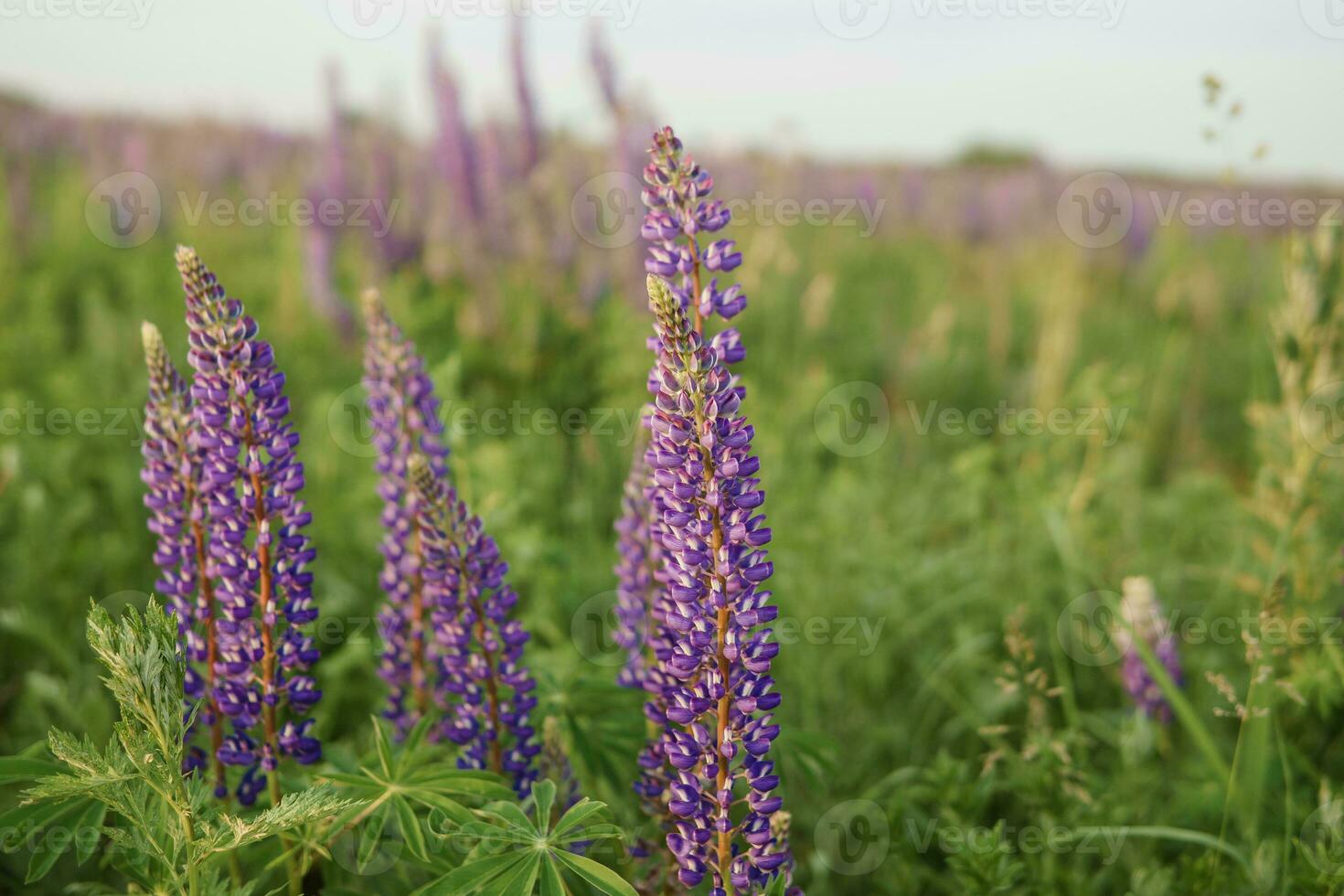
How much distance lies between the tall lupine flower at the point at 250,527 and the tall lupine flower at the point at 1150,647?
2321 millimetres

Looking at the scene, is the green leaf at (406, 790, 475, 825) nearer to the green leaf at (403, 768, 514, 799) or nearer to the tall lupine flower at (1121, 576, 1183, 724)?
the green leaf at (403, 768, 514, 799)

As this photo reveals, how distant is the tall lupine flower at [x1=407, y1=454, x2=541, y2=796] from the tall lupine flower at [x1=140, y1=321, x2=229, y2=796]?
16.8 inches

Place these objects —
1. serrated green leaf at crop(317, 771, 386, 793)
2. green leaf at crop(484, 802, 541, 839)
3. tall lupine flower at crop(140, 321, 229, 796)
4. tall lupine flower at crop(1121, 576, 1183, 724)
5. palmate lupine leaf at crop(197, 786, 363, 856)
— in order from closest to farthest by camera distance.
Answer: palmate lupine leaf at crop(197, 786, 363, 856) < green leaf at crop(484, 802, 541, 839) < serrated green leaf at crop(317, 771, 386, 793) < tall lupine flower at crop(140, 321, 229, 796) < tall lupine flower at crop(1121, 576, 1183, 724)

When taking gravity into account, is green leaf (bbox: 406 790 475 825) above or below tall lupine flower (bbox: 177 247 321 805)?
below

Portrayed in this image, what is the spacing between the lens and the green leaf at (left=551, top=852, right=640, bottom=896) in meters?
1.45

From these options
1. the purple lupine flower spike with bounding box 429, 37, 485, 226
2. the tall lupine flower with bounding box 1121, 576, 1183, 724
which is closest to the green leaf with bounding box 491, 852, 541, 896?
the tall lupine flower with bounding box 1121, 576, 1183, 724

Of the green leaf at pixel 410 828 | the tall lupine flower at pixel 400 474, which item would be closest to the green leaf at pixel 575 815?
the green leaf at pixel 410 828

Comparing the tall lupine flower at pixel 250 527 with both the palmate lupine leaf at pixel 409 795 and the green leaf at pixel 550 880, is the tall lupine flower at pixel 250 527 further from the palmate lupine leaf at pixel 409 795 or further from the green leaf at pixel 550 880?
the green leaf at pixel 550 880

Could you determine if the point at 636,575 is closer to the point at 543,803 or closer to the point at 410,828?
the point at 543,803

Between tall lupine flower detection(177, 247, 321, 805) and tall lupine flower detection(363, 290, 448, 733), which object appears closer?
tall lupine flower detection(177, 247, 321, 805)

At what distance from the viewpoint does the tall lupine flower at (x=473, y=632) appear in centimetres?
178

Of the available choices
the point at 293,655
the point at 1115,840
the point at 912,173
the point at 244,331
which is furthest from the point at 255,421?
the point at 912,173

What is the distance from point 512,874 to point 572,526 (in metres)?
2.80

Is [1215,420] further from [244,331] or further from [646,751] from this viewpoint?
[244,331]
